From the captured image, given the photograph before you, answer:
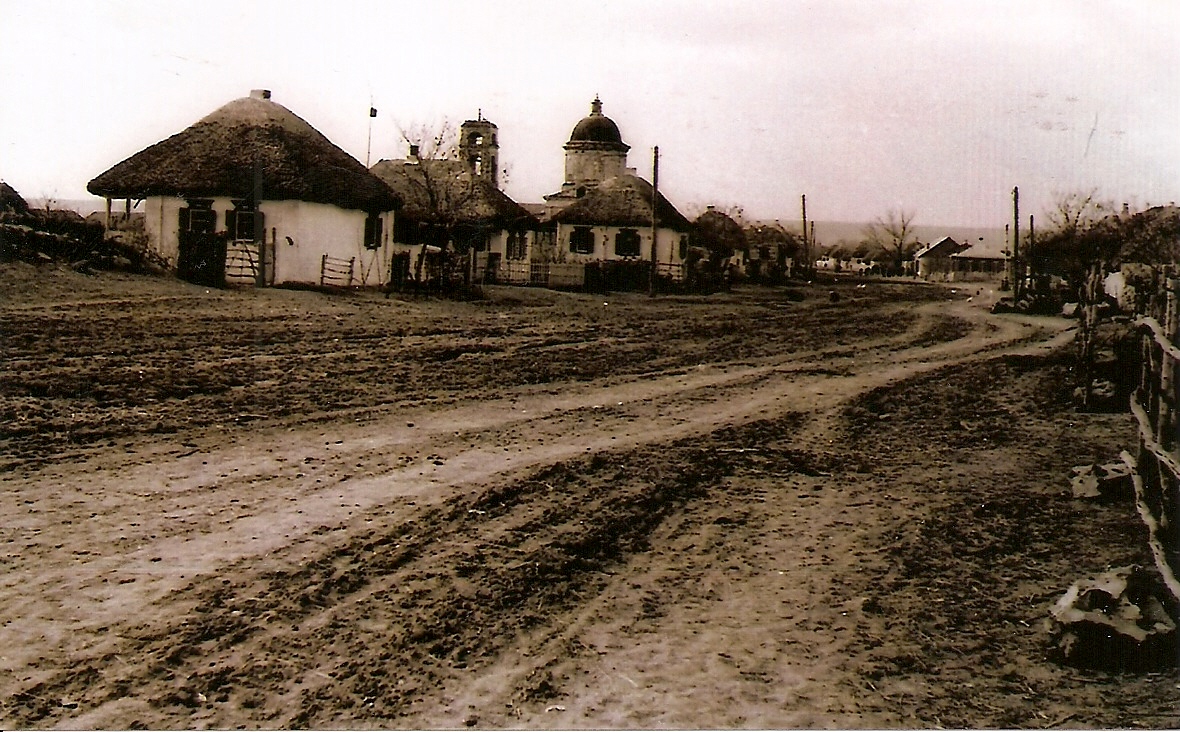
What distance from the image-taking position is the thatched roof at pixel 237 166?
19.6 m

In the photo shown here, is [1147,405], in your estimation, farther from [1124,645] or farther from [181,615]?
[181,615]

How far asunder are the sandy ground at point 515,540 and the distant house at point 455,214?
15.1m

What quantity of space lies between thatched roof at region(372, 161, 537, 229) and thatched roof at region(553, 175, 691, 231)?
1812 mm

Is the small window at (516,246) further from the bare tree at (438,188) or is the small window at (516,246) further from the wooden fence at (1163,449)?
the wooden fence at (1163,449)

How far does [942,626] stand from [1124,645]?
0.91 m

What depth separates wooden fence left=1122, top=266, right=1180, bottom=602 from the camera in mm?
4840

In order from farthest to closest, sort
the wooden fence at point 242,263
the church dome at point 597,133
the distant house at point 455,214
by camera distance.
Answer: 1. the church dome at point 597,133
2. the distant house at point 455,214
3. the wooden fence at point 242,263

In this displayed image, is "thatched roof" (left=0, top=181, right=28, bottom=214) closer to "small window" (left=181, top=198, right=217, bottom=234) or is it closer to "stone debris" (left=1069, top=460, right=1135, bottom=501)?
"small window" (left=181, top=198, right=217, bottom=234)

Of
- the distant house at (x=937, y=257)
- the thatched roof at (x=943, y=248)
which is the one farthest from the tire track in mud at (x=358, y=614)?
the thatched roof at (x=943, y=248)

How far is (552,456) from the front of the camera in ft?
26.8

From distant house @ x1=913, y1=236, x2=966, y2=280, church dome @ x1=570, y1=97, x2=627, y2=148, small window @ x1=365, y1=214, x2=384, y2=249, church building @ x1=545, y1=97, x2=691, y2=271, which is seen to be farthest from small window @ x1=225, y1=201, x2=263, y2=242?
distant house @ x1=913, y1=236, x2=966, y2=280

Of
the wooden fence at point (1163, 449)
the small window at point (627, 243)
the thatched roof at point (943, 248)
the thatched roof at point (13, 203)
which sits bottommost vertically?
the wooden fence at point (1163, 449)

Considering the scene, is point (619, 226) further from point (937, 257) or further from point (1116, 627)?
point (937, 257)

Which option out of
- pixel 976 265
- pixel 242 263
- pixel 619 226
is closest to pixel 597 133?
pixel 619 226
